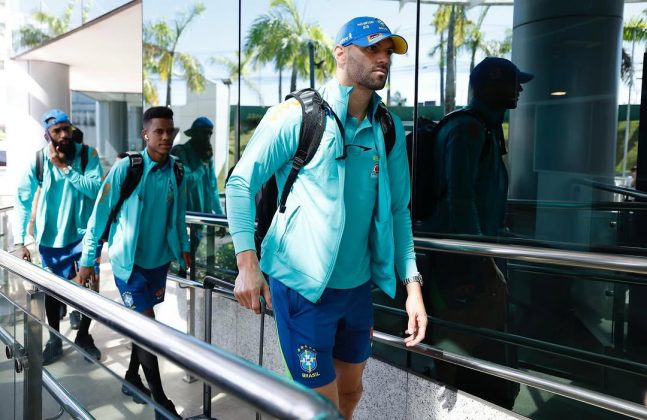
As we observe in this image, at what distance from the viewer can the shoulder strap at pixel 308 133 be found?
95.6 inches

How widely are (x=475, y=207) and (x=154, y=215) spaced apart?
90.8 inches

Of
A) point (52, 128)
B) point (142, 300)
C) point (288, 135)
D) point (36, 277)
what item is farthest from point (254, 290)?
point (52, 128)

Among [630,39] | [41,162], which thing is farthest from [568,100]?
[41,162]

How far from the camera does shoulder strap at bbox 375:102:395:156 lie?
8.63 feet

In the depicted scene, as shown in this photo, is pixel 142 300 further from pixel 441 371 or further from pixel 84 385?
pixel 441 371

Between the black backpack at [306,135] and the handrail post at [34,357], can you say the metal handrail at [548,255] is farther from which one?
the handrail post at [34,357]

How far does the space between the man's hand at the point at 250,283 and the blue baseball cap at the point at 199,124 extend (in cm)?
380

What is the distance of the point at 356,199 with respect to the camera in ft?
8.23

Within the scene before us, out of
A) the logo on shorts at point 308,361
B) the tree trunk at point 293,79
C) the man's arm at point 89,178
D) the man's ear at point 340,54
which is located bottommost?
the logo on shorts at point 308,361

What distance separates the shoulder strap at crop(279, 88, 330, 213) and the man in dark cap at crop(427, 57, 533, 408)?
4.81 feet

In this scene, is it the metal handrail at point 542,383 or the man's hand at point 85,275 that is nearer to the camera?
the metal handrail at point 542,383

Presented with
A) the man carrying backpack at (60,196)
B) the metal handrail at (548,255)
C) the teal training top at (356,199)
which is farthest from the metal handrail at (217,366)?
the man carrying backpack at (60,196)

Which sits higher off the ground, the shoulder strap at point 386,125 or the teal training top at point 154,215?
the shoulder strap at point 386,125

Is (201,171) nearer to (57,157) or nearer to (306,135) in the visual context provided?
(57,157)
